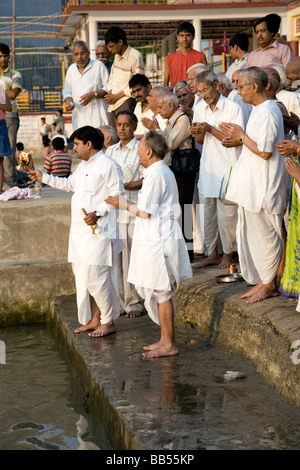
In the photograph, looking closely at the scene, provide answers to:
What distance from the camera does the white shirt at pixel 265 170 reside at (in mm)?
6102

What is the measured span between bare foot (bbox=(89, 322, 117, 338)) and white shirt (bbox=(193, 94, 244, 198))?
1701 mm

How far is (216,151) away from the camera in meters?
7.68

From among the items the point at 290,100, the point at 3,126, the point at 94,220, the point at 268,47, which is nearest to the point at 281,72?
the point at 290,100

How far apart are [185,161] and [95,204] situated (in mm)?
1752

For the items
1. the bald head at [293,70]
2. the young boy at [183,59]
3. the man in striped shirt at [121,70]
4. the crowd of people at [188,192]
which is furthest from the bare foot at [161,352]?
the young boy at [183,59]

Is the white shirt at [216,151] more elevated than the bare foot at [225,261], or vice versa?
the white shirt at [216,151]

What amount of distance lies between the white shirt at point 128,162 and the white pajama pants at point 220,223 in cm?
81

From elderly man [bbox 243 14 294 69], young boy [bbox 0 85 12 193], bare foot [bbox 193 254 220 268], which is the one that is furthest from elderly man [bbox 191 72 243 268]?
young boy [bbox 0 85 12 193]

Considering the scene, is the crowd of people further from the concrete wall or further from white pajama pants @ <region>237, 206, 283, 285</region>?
the concrete wall

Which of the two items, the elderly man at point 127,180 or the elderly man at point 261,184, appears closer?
the elderly man at point 261,184

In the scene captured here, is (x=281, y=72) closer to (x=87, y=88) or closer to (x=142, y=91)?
(x=142, y=91)

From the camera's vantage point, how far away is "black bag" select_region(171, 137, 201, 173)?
8164 millimetres

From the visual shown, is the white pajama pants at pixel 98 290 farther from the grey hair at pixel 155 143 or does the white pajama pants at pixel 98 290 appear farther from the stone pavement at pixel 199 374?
the grey hair at pixel 155 143

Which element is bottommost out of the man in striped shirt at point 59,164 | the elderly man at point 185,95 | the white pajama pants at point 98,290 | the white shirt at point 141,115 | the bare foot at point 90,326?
the bare foot at point 90,326
